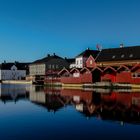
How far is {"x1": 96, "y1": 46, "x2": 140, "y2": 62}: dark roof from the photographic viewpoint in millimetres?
68300

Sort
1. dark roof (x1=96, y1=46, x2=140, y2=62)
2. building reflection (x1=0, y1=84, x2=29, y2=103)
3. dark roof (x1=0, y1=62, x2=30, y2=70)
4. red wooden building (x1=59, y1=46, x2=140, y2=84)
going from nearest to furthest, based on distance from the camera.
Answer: building reflection (x1=0, y1=84, x2=29, y2=103), red wooden building (x1=59, y1=46, x2=140, y2=84), dark roof (x1=96, y1=46, x2=140, y2=62), dark roof (x1=0, y1=62, x2=30, y2=70)

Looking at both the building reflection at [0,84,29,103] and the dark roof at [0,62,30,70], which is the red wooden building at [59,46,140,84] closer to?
the building reflection at [0,84,29,103]

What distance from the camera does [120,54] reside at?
71688 millimetres

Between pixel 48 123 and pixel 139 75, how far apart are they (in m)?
39.3

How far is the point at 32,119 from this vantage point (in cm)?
2111

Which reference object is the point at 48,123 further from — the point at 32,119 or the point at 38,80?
the point at 38,80

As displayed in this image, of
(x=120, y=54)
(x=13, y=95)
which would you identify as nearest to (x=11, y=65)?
(x=120, y=54)

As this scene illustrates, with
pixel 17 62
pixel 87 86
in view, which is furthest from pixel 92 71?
pixel 17 62

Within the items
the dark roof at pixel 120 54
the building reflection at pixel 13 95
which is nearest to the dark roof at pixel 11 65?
the dark roof at pixel 120 54

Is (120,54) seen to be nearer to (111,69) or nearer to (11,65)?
(111,69)

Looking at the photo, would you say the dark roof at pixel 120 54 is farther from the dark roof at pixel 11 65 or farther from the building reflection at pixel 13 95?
the dark roof at pixel 11 65

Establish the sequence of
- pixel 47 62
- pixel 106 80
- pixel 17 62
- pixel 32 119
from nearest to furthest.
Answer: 1. pixel 32 119
2. pixel 106 80
3. pixel 47 62
4. pixel 17 62

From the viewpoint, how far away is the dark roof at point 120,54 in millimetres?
68300

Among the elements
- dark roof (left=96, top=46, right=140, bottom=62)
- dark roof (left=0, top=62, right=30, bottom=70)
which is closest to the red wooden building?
dark roof (left=96, top=46, right=140, bottom=62)
